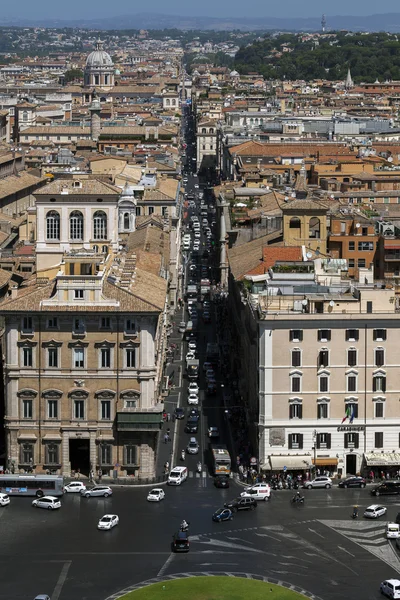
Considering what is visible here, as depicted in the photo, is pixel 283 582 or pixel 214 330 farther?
pixel 214 330

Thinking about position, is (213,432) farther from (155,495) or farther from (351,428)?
(155,495)

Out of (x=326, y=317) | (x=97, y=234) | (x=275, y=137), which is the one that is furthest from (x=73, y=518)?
(x=275, y=137)

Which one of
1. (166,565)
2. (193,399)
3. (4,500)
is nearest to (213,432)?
(193,399)

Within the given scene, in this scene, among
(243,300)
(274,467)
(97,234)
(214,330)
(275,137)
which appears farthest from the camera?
(275,137)

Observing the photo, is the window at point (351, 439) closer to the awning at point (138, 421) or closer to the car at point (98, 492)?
the awning at point (138, 421)

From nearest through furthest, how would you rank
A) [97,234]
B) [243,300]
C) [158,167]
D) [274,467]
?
1. [274,467]
2. [243,300]
3. [97,234]
4. [158,167]

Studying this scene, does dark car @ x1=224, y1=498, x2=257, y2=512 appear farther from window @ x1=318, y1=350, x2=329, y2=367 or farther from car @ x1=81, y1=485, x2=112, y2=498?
window @ x1=318, y1=350, x2=329, y2=367

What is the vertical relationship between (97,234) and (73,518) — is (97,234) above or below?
above

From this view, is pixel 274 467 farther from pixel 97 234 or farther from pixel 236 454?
pixel 97 234
